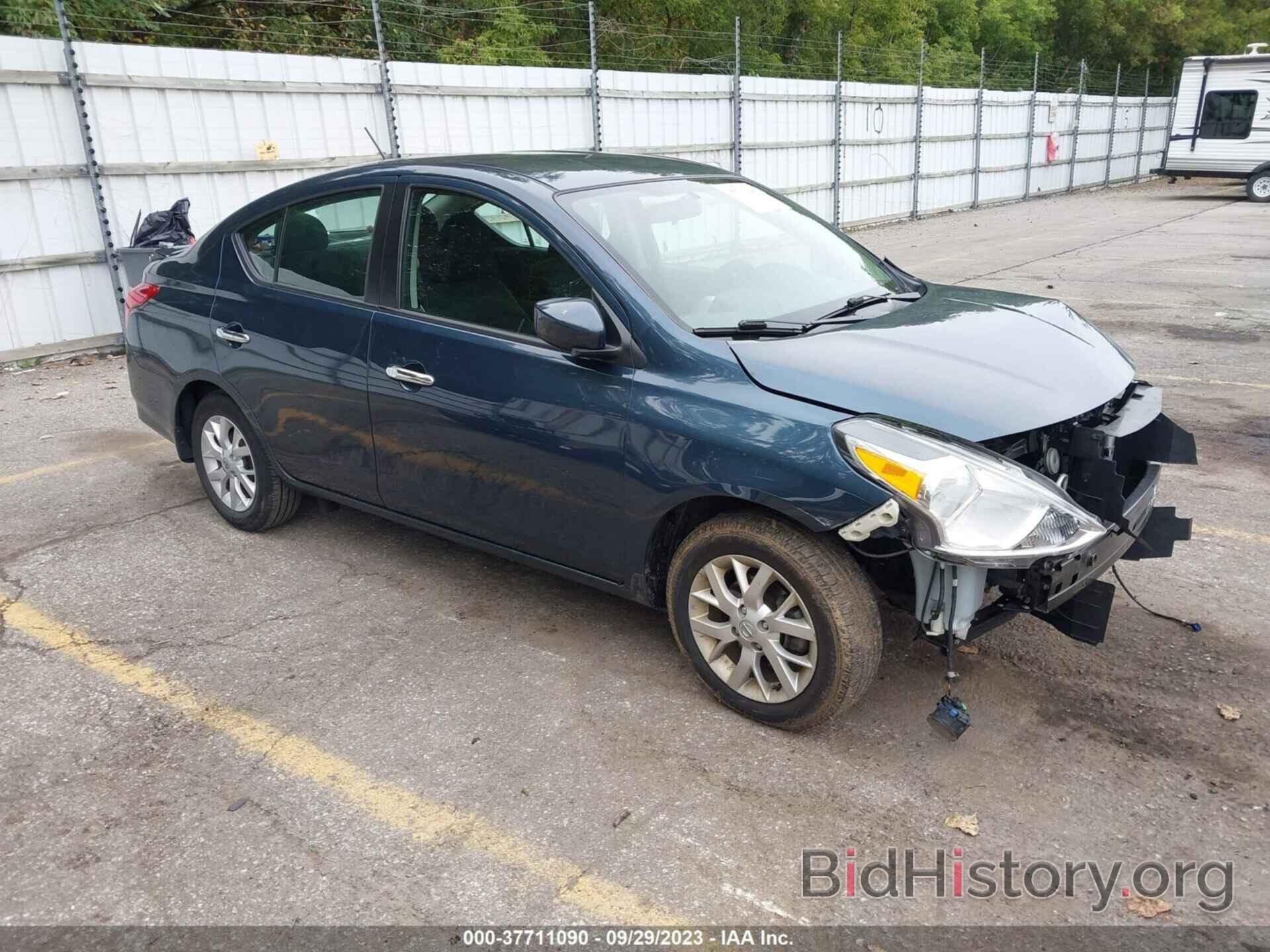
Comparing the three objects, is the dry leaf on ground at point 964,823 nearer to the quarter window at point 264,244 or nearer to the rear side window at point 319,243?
the rear side window at point 319,243

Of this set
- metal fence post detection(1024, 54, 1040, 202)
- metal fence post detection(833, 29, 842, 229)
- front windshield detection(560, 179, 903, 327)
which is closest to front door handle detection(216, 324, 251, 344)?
front windshield detection(560, 179, 903, 327)

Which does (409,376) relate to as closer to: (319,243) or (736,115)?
(319,243)

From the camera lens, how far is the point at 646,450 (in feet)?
11.2

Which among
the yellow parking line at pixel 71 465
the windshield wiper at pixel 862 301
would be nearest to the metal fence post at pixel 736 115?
the yellow parking line at pixel 71 465

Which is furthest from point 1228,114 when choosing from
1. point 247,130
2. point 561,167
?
point 561,167

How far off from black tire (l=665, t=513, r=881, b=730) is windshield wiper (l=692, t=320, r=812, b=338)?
0.62m

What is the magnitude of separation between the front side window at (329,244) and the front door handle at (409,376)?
0.38 m

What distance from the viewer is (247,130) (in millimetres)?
10234

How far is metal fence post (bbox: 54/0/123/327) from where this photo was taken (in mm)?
8867

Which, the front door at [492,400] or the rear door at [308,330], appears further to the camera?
the rear door at [308,330]

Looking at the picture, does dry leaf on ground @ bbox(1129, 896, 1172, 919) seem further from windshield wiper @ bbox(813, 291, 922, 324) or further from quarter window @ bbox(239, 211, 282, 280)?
quarter window @ bbox(239, 211, 282, 280)

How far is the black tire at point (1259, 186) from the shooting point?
2394 centimetres

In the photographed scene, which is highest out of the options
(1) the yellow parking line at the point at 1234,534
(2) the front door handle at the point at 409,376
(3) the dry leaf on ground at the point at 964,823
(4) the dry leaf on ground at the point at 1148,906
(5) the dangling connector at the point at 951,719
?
(2) the front door handle at the point at 409,376

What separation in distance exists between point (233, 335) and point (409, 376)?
1186 mm
